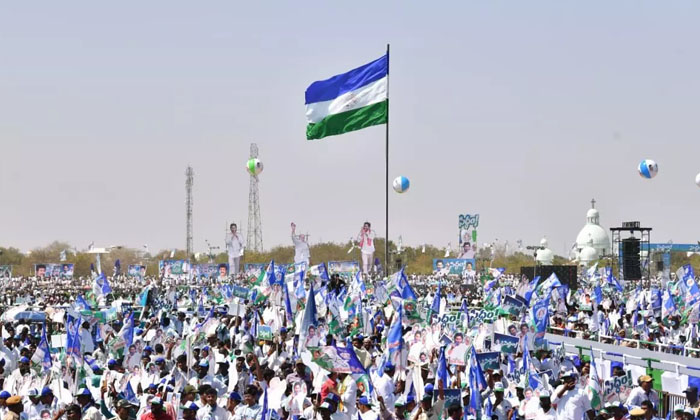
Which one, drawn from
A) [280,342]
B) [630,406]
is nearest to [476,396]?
[630,406]

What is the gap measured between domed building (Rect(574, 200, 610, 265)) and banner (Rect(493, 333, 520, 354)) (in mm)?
137523

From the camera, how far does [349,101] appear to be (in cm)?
2755

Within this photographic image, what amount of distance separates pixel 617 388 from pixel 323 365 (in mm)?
3924

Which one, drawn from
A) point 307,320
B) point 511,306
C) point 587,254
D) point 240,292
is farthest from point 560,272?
point 587,254

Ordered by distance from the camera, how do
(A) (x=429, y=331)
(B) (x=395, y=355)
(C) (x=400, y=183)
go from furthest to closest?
(C) (x=400, y=183) → (A) (x=429, y=331) → (B) (x=395, y=355)

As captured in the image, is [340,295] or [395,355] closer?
[395,355]

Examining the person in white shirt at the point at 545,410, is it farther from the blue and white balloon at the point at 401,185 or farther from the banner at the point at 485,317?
the blue and white balloon at the point at 401,185

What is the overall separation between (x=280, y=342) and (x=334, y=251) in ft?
325

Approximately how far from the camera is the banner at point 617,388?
13.7m

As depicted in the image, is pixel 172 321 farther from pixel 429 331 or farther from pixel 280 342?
pixel 429 331

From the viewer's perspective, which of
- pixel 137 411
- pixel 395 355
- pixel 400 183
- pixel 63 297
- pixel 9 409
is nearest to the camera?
pixel 9 409

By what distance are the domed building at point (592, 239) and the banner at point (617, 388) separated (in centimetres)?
14114

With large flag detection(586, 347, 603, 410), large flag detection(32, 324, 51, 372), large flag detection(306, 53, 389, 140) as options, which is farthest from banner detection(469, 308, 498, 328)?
large flag detection(32, 324, 51, 372)

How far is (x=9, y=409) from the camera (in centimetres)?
1088
